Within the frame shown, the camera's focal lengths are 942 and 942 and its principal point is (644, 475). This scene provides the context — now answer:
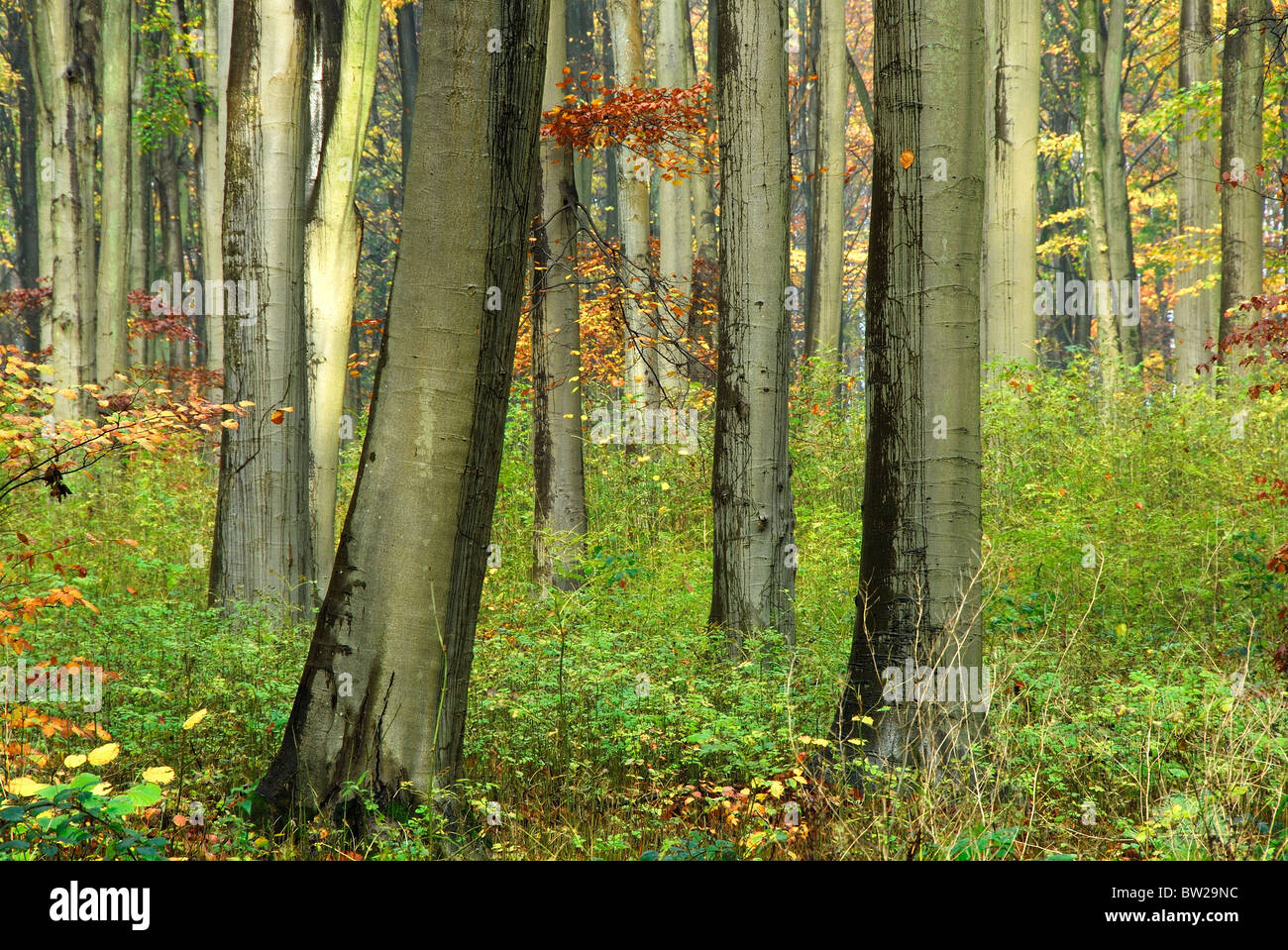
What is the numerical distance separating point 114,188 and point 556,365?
8.44 metres

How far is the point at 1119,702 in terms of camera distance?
485 cm

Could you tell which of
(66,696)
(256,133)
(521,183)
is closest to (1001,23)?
(256,133)

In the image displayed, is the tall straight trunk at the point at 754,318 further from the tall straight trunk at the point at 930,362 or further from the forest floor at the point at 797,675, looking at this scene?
the tall straight trunk at the point at 930,362

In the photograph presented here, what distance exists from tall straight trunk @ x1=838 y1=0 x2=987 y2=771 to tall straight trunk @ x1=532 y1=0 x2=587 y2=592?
14.3 ft

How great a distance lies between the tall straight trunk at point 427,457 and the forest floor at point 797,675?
11.5 inches

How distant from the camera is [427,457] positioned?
3514 millimetres

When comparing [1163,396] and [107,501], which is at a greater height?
[1163,396]

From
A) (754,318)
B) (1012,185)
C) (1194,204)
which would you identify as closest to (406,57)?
(1012,185)

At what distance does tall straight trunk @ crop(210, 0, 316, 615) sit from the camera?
6.67 m

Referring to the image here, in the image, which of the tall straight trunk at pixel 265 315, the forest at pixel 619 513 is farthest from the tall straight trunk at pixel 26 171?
the tall straight trunk at pixel 265 315

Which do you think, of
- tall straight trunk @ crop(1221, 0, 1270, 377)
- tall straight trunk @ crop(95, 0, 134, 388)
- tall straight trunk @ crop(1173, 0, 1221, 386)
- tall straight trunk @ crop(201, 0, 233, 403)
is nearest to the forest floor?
tall straight trunk @ crop(1221, 0, 1270, 377)

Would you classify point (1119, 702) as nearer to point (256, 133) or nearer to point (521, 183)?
point (521, 183)

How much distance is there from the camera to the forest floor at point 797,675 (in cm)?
342

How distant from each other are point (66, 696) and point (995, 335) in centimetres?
1017
